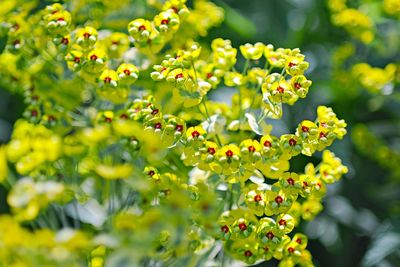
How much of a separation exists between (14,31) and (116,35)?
10.5 inches

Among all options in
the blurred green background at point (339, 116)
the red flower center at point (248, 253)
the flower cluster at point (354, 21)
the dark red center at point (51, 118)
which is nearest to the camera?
the red flower center at point (248, 253)

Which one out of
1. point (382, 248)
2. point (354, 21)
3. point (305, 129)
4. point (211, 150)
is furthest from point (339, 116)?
point (211, 150)

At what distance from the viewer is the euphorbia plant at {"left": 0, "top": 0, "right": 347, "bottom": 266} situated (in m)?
1.41

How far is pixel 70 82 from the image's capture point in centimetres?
Answer: 184

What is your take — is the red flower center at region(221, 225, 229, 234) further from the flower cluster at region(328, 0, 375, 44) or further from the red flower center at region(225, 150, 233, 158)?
the flower cluster at region(328, 0, 375, 44)

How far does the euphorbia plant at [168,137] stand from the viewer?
1.41 metres

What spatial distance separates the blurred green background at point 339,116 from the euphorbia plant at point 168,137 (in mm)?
515

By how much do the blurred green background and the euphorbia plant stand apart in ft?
1.69

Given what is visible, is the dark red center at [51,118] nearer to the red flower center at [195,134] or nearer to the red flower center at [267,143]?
the red flower center at [195,134]

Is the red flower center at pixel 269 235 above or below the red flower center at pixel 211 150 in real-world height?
below

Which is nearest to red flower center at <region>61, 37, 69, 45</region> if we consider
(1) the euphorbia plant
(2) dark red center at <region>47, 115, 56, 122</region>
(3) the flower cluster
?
(1) the euphorbia plant

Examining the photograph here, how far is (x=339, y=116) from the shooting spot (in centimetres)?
244

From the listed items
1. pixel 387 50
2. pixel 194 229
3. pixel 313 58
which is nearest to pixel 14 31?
pixel 194 229

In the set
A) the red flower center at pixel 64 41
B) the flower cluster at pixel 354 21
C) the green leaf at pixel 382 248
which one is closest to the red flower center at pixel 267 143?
the red flower center at pixel 64 41
